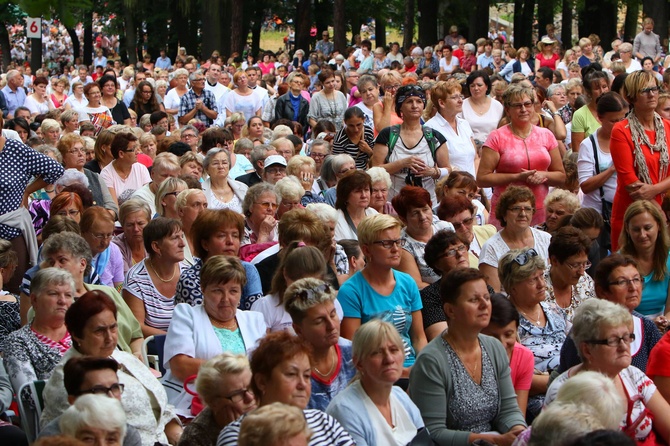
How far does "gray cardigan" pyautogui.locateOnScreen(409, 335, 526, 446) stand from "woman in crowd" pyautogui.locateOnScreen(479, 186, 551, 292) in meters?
1.98

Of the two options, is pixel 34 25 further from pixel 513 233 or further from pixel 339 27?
pixel 339 27

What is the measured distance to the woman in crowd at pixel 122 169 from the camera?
10.7 meters

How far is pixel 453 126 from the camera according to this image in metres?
11.0

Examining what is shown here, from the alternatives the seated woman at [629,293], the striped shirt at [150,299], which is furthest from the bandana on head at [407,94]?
the seated woman at [629,293]

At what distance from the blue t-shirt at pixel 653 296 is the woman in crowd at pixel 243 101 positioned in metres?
10.5

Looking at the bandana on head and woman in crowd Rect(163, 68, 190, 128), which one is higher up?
the bandana on head

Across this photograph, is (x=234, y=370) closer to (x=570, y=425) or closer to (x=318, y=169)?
(x=570, y=425)

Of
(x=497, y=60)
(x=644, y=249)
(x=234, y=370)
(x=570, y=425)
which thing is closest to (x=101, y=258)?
(x=234, y=370)

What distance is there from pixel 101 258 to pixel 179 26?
33.9 metres

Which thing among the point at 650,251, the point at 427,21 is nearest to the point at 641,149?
the point at 650,251

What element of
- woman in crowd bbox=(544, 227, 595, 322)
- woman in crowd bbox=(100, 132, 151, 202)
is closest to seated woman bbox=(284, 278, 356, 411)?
woman in crowd bbox=(544, 227, 595, 322)

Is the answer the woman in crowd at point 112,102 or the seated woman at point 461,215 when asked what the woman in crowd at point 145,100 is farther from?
the seated woman at point 461,215

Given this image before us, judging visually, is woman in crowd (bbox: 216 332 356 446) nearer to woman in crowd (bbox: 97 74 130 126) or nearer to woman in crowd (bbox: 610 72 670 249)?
woman in crowd (bbox: 610 72 670 249)

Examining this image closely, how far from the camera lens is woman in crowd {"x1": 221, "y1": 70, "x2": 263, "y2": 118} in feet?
55.8
